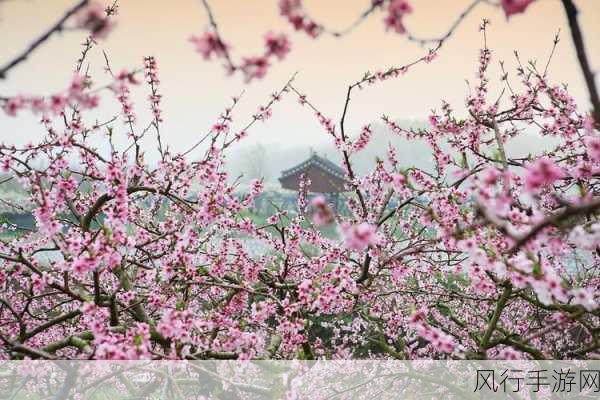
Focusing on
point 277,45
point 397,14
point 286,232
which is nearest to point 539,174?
point 397,14

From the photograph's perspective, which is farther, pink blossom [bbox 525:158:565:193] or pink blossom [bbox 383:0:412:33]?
pink blossom [bbox 383:0:412:33]

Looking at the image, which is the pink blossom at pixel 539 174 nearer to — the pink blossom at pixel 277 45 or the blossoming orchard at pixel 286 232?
the blossoming orchard at pixel 286 232

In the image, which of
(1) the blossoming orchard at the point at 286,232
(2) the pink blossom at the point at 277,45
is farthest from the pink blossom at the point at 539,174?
(2) the pink blossom at the point at 277,45

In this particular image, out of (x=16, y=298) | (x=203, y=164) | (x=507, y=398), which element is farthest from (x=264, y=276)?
(x=16, y=298)

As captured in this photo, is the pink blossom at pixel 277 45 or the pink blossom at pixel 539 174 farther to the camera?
the pink blossom at pixel 277 45

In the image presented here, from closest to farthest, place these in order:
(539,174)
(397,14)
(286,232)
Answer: (539,174) < (397,14) < (286,232)

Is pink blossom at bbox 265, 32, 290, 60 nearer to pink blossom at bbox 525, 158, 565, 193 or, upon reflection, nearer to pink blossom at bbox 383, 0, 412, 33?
pink blossom at bbox 383, 0, 412, 33

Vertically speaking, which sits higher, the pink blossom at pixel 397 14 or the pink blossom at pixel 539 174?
the pink blossom at pixel 397 14

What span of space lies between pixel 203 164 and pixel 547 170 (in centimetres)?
318

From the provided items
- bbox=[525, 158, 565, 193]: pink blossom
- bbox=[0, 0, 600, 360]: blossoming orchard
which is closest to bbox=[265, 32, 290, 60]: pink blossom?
bbox=[0, 0, 600, 360]: blossoming orchard

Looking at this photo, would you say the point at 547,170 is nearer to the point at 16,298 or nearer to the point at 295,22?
the point at 295,22

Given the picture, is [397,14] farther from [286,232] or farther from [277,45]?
[286,232]

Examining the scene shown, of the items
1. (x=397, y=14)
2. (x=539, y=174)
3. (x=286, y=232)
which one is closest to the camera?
(x=539, y=174)

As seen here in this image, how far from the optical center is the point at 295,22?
97.0 inches
